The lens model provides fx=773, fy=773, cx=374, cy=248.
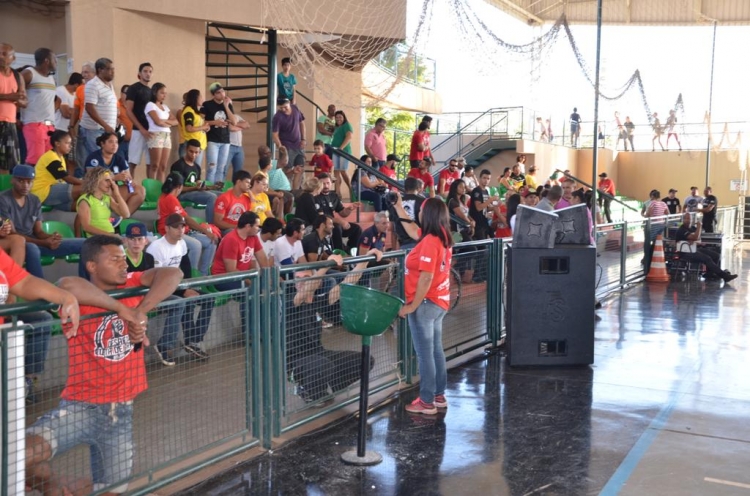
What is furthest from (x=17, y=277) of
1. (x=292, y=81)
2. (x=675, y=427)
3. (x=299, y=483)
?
(x=292, y=81)

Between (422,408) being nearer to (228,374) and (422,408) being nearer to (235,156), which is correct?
(228,374)

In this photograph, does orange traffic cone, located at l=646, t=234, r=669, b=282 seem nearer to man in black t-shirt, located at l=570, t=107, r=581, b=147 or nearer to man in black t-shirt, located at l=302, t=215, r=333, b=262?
man in black t-shirt, located at l=302, t=215, r=333, b=262

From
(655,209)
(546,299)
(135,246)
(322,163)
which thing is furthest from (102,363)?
(655,209)

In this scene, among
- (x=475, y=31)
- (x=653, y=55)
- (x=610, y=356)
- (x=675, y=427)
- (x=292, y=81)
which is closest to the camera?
(x=675, y=427)

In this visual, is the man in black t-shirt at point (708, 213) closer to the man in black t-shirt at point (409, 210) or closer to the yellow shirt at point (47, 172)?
the man in black t-shirt at point (409, 210)

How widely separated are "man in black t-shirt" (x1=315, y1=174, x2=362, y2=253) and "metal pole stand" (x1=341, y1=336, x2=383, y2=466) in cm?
537

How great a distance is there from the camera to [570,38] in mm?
10836

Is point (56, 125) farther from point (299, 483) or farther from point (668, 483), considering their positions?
point (668, 483)

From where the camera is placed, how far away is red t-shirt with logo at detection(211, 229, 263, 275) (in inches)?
314

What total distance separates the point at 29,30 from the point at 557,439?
10625 millimetres

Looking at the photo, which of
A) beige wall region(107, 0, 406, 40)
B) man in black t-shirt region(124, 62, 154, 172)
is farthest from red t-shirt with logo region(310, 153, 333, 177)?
man in black t-shirt region(124, 62, 154, 172)

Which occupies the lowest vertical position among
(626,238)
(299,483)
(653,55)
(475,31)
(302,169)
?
(299,483)

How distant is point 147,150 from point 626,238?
8865 millimetres

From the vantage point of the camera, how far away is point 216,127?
37.2 ft
